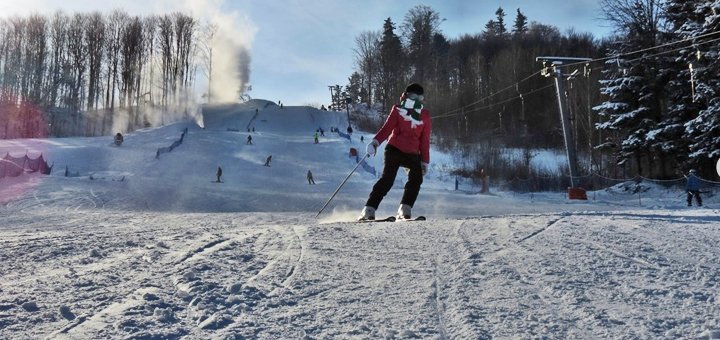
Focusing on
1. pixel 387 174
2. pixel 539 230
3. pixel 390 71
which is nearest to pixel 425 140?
pixel 387 174

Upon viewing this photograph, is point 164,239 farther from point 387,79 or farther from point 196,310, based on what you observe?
point 387,79

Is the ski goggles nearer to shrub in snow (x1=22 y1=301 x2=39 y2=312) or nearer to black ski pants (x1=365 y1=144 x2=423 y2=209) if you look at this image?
black ski pants (x1=365 y1=144 x2=423 y2=209)

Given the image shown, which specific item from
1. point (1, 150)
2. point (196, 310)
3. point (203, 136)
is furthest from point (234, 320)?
point (203, 136)

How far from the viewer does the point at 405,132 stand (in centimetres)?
767

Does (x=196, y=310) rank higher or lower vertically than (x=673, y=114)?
lower

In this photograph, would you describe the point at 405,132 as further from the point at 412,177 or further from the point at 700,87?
the point at 700,87

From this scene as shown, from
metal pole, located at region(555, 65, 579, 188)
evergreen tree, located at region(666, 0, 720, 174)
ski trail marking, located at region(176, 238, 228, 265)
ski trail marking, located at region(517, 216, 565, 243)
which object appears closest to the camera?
ski trail marking, located at region(176, 238, 228, 265)

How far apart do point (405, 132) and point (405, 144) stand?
173mm

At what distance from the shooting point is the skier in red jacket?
7645 mm

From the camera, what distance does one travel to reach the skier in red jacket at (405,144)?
764cm

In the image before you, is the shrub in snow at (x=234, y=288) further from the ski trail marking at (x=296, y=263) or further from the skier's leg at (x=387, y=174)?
the skier's leg at (x=387, y=174)

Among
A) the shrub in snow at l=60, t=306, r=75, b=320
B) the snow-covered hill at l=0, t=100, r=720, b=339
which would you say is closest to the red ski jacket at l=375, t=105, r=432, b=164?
the snow-covered hill at l=0, t=100, r=720, b=339

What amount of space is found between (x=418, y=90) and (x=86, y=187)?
17.0 metres

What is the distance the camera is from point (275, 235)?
5.51 meters
